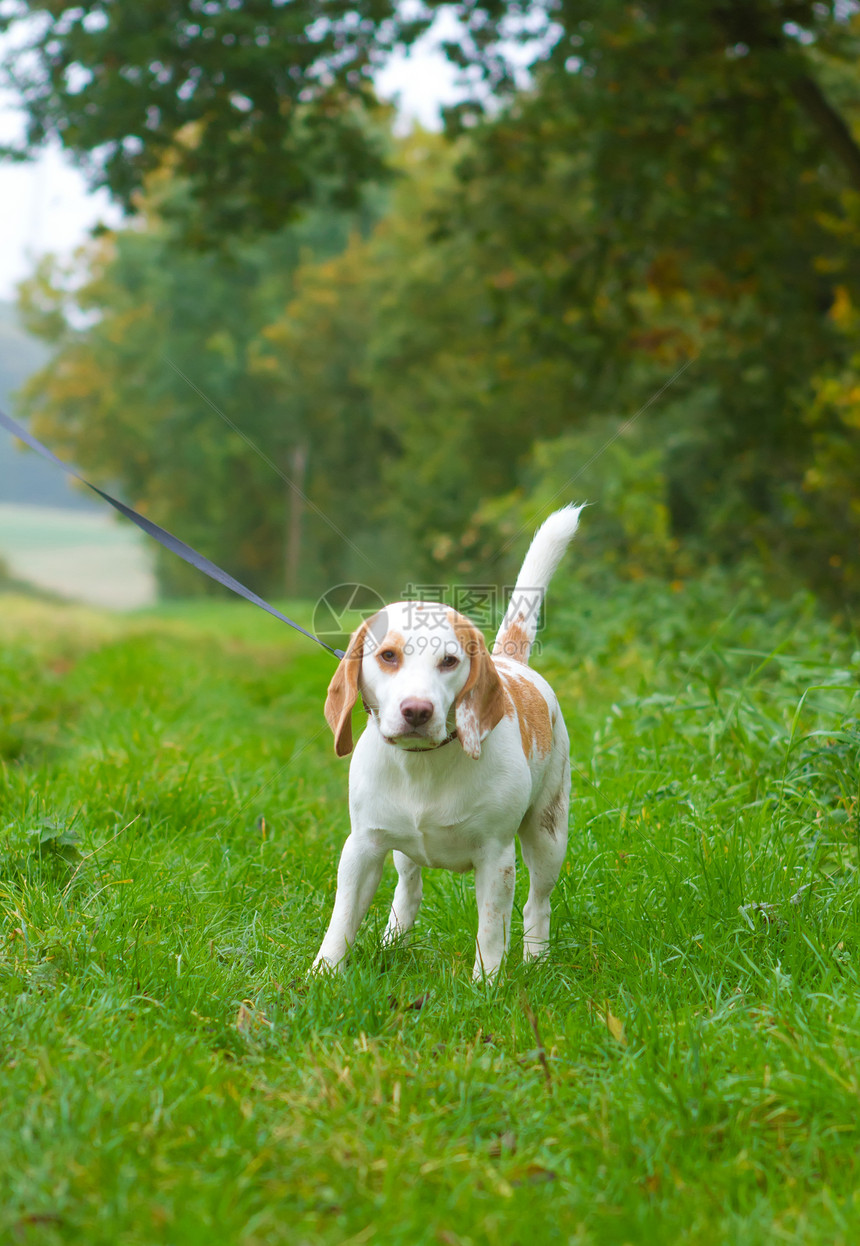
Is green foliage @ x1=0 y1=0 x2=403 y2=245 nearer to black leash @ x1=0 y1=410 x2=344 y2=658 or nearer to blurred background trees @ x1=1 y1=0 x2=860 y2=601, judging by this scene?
blurred background trees @ x1=1 y1=0 x2=860 y2=601

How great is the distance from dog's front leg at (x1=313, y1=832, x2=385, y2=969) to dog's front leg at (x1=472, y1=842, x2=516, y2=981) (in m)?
0.30

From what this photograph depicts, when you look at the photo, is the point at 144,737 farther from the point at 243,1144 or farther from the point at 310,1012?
the point at 243,1144

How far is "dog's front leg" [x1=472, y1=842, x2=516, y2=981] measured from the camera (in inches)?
111

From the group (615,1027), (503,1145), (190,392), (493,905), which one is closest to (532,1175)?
(503,1145)

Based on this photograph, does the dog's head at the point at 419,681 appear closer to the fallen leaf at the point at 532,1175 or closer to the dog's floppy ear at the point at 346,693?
the dog's floppy ear at the point at 346,693

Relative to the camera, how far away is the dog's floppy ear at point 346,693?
9.03 feet

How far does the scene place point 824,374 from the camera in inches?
408

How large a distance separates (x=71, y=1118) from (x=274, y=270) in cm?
3461

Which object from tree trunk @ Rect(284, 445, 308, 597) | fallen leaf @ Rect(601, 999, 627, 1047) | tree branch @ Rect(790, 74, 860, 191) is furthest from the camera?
tree trunk @ Rect(284, 445, 308, 597)

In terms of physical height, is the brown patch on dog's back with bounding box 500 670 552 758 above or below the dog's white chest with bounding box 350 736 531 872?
above

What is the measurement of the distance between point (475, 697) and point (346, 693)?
357 millimetres

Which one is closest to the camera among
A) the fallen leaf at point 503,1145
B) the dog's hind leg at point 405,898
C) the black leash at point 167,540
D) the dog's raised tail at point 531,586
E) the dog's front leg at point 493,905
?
the fallen leaf at point 503,1145

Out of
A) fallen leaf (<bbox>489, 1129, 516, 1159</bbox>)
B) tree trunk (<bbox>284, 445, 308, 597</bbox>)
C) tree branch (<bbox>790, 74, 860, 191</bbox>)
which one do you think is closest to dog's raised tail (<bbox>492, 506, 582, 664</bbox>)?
fallen leaf (<bbox>489, 1129, 516, 1159</bbox>)

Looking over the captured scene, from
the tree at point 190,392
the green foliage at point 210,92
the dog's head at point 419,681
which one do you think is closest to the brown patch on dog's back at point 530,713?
the dog's head at point 419,681
